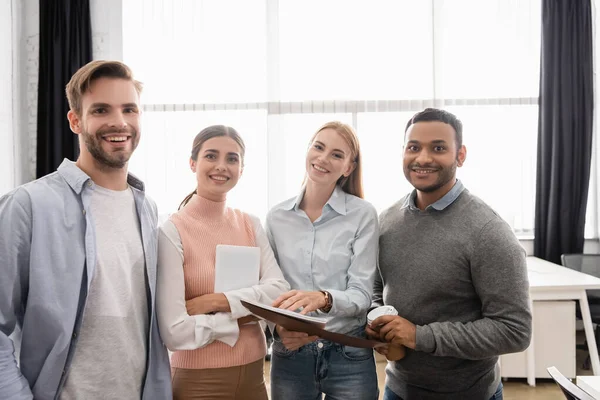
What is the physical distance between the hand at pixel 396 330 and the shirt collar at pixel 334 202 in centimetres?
41

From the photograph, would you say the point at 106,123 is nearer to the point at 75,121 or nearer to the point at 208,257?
the point at 75,121

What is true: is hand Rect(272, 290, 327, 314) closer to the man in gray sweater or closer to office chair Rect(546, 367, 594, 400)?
the man in gray sweater

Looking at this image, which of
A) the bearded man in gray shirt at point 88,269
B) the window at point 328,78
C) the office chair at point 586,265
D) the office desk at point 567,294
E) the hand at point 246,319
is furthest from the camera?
the window at point 328,78

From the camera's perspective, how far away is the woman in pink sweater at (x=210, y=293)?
4.65 feet

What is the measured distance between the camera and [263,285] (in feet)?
4.97

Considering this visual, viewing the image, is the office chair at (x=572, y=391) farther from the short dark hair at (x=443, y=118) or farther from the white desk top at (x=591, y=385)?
the short dark hair at (x=443, y=118)

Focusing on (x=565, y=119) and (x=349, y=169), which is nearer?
(x=349, y=169)

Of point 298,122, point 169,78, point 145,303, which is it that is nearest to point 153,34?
point 169,78

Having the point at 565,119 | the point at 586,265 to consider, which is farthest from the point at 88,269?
the point at 565,119

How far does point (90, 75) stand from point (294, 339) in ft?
3.20

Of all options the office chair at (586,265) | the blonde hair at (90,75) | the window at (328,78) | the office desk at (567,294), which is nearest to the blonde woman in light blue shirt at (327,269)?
the blonde hair at (90,75)

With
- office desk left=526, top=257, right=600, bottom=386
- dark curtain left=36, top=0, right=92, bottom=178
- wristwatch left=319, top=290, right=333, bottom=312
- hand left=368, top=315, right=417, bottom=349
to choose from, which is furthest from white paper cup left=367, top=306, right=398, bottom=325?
dark curtain left=36, top=0, right=92, bottom=178

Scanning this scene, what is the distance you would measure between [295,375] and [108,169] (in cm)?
88

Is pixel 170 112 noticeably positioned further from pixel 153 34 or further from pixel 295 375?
pixel 295 375
